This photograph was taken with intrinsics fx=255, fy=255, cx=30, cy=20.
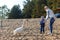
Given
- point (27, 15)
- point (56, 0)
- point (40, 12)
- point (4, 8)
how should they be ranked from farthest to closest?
point (4, 8)
point (27, 15)
point (40, 12)
point (56, 0)

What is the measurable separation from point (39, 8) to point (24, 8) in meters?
13.4

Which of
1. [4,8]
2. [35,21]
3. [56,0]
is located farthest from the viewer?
[4,8]

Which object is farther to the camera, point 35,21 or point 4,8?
point 4,8

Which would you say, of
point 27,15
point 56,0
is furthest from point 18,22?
point 27,15

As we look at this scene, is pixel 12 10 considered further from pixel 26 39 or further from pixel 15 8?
pixel 26 39

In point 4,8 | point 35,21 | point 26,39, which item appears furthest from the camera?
point 4,8

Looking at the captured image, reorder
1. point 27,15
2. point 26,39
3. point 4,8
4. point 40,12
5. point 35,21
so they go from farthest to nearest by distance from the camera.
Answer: point 4,8, point 27,15, point 40,12, point 35,21, point 26,39

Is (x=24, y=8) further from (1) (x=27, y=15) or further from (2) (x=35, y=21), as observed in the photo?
(2) (x=35, y=21)

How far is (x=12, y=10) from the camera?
3086 inches

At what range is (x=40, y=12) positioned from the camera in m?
64.9

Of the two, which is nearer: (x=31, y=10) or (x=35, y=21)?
(x=35, y=21)

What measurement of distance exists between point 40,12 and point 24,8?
1506 cm

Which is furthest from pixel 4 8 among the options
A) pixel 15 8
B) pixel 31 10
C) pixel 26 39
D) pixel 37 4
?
pixel 26 39

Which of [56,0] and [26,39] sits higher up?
[56,0]
